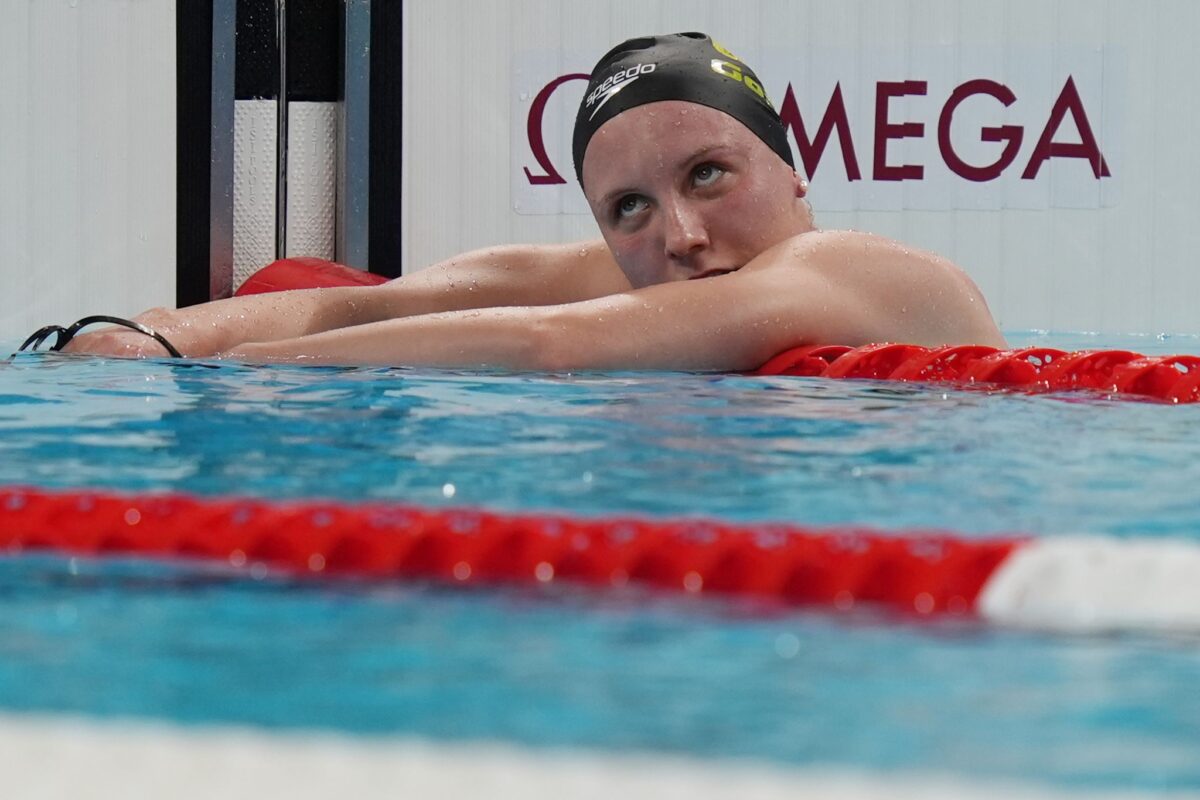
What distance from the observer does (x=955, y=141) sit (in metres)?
4.88

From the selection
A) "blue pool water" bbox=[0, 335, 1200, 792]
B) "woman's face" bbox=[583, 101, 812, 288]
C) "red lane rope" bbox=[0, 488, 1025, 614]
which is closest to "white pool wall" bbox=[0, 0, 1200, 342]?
"woman's face" bbox=[583, 101, 812, 288]

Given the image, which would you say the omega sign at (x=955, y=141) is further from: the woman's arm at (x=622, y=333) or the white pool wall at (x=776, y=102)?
the woman's arm at (x=622, y=333)

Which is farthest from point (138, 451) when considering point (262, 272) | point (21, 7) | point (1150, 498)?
point (21, 7)

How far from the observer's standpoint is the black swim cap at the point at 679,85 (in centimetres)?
309

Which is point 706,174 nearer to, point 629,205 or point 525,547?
point 629,205

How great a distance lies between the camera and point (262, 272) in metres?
4.43

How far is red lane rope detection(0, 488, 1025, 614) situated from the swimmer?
1352 mm

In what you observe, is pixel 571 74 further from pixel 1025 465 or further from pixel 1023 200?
pixel 1025 465

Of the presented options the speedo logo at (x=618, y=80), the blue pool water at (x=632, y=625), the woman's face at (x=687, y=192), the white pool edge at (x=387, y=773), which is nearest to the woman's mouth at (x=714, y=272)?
the woman's face at (x=687, y=192)

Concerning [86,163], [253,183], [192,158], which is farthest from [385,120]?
[86,163]

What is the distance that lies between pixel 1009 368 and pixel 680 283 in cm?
59

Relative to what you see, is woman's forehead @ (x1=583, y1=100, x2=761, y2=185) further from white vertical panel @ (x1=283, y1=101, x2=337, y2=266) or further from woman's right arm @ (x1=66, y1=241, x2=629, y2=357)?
white vertical panel @ (x1=283, y1=101, x2=337, y2=266)

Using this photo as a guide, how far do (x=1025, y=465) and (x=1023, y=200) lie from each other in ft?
11.4

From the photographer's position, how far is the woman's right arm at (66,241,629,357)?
3287 millimetres
